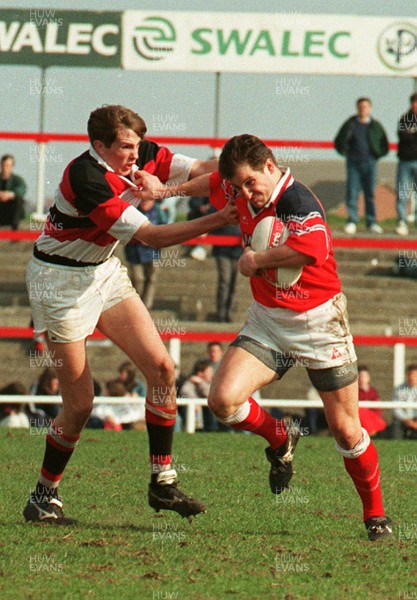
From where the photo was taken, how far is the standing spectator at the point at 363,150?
15117 millimetres

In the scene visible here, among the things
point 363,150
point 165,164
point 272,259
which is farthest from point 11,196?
point 272,259

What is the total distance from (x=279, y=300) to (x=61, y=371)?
1235 mm

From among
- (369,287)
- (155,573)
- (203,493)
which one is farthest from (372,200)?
(155,573)

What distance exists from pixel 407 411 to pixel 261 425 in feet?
21.2

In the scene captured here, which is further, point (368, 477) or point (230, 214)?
point (368, 477)

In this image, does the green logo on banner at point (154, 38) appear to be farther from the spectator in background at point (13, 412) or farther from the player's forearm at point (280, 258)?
the player's forearm at point (280, 258)

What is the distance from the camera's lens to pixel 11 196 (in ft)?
49.5

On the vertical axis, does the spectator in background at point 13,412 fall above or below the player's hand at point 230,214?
below

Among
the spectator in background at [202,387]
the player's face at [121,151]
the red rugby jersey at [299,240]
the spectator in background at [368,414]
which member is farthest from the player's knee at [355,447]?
the spectator in background at [202,387]

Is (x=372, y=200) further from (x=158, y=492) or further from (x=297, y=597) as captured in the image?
(x=297, y=597)

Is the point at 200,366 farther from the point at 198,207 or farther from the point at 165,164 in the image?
the point at 165,164

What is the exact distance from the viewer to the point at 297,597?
4758mm

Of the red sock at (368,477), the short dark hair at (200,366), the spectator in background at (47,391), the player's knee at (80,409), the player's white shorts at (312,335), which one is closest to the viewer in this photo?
the player's white shorts at (312,335)

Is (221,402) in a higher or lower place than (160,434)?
higher
